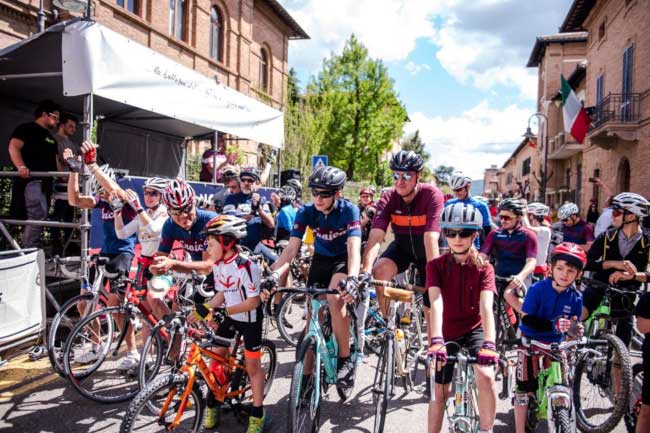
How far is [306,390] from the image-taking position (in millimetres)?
3670

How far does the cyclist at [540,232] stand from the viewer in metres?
6.25

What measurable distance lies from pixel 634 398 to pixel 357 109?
32.6 meters

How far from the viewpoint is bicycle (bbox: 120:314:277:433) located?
3.16 m

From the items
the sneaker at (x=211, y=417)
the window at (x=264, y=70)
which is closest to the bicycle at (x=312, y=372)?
the sneaker at (x=211, y=417)

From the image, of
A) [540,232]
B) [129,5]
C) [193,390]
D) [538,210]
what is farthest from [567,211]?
[129,5]

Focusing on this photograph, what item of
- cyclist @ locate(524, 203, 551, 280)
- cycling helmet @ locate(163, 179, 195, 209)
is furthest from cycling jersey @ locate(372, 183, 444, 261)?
cyclist @ locate(524, 203, 551, 280)

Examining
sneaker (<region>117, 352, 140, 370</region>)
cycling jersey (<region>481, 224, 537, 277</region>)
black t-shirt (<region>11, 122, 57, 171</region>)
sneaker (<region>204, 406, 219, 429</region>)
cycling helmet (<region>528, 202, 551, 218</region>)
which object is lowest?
sneaker (<region>204, 406, 219, 429</region>)

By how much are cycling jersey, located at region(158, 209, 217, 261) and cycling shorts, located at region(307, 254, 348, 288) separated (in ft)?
3.69

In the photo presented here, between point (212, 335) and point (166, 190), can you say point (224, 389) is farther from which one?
point (166, 190)

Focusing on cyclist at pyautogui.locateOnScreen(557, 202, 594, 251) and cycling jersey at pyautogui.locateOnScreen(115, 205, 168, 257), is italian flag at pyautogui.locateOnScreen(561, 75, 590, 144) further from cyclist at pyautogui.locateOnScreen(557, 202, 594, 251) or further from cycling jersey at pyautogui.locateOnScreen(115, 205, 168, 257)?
cycling jersey at pyautogui.locateOnScreen(115, 205, 168, 257)

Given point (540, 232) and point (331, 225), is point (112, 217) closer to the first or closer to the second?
point (331, 225)

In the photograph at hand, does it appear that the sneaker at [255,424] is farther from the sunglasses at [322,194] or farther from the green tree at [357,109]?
the green tree at [357,109]

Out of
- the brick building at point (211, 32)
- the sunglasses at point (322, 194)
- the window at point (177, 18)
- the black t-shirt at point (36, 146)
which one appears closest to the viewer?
the sunglasses at point (322, 194)

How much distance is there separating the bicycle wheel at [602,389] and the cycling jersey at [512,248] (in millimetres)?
1296
